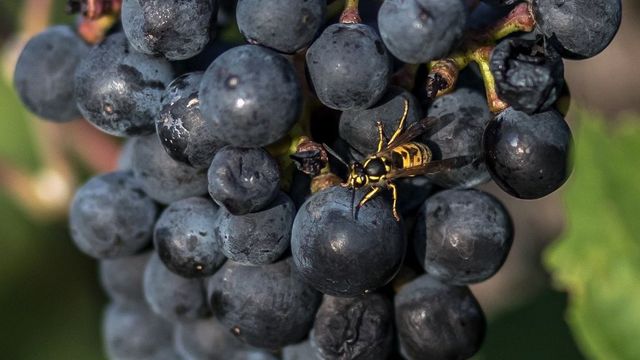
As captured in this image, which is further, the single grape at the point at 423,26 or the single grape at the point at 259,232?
the single grape at the point at 259,232

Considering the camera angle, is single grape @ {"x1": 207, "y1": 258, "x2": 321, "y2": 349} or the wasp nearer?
the wasp

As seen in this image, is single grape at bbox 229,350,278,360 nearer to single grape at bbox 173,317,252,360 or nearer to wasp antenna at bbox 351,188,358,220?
single grape at bbox 173,317,252,360

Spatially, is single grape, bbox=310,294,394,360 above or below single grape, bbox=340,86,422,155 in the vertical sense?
below

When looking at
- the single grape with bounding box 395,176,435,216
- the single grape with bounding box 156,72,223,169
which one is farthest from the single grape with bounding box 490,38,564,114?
the single grape with bounding box 156,72,223,169

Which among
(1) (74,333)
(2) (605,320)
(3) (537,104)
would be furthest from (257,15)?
(1) (74,333)

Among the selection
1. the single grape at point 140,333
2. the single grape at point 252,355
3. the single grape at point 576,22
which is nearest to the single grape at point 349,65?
the single grape at point 576,22

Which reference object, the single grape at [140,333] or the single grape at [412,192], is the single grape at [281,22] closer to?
the single grape at [412,192]

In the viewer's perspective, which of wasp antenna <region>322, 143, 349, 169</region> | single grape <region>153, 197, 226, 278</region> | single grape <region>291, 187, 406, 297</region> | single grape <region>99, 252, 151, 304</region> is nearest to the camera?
single grape <region>291, 187, 406, 297</region>
